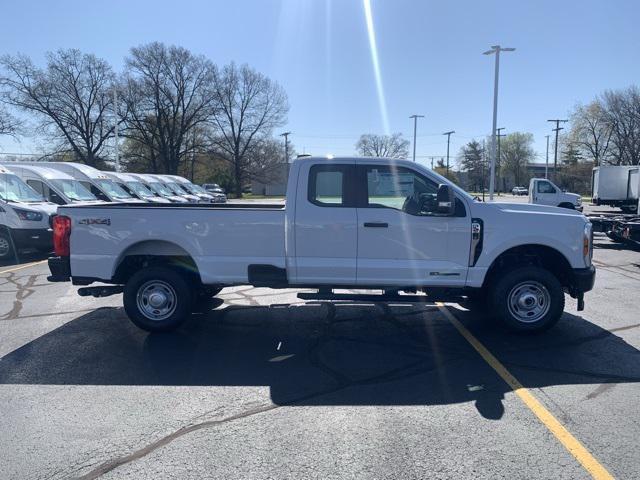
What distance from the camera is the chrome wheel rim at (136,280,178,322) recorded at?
19.9 ft

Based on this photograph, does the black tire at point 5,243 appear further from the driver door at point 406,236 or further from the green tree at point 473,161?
the green tree at point 473,161

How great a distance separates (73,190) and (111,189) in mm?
3323

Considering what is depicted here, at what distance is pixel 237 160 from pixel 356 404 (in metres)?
62.0

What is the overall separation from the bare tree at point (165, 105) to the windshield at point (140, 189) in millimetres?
33079

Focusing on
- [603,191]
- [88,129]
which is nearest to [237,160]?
[88,129]

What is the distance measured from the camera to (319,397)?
4.27m

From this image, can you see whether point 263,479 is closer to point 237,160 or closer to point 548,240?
point 548,240

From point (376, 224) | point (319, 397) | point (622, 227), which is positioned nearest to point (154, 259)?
point (376, 224)

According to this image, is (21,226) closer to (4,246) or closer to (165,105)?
(4,246)

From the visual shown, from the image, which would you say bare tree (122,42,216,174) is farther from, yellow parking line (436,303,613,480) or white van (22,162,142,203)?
yellow parking line (436,303,613,480)

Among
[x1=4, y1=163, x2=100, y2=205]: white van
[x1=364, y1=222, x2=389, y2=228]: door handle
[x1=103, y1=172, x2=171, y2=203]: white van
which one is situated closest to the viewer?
[x1=364, y1=222, x2=389, y2=228]: door handle

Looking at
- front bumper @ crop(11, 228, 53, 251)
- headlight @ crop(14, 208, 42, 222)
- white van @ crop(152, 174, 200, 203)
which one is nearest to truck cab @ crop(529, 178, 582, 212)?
white van @ crop(152, 174, 200, 203)

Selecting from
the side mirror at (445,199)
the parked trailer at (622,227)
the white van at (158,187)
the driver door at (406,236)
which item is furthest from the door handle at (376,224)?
the white van at (158,187)

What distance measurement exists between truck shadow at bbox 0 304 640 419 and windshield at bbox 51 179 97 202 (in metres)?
9.66
